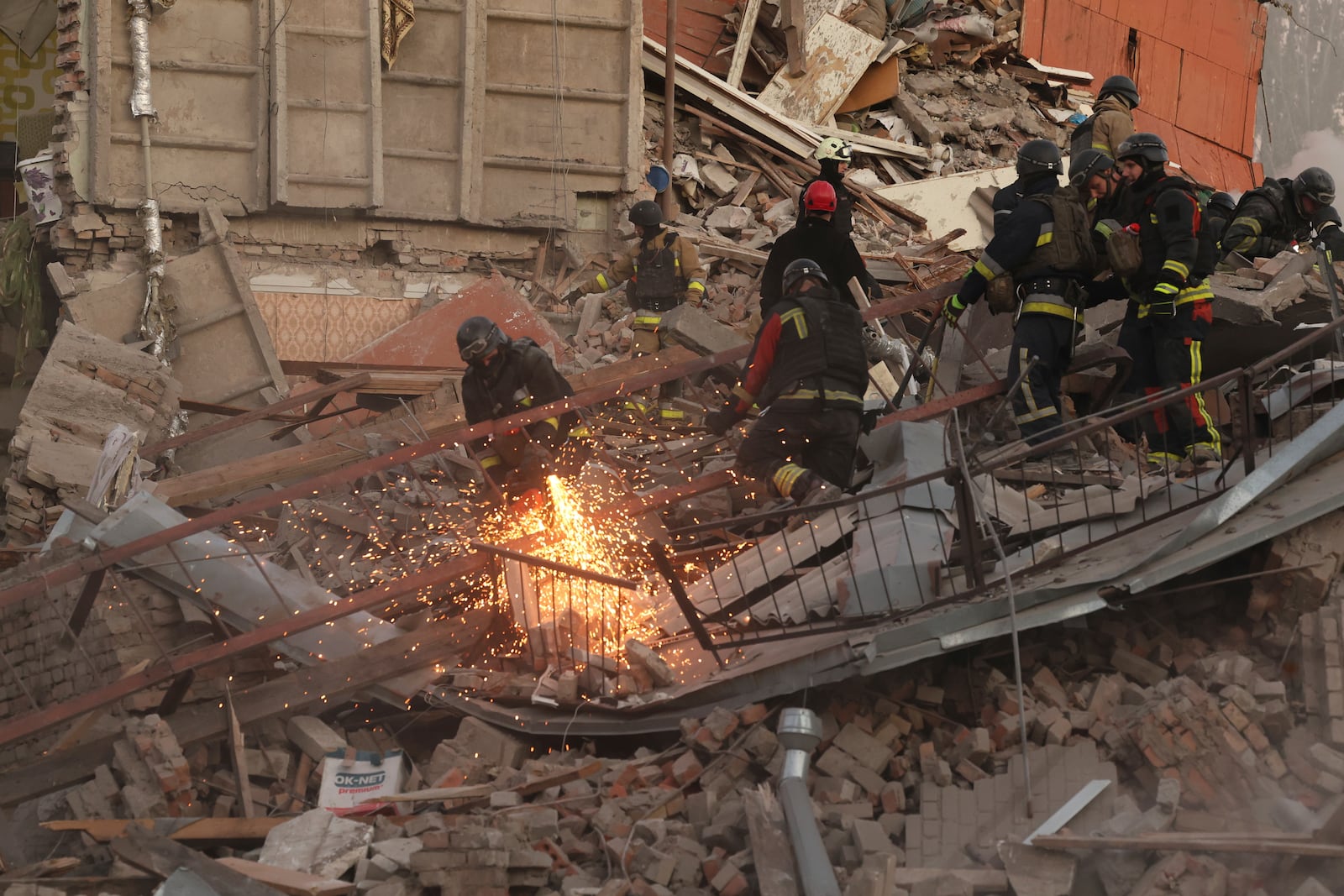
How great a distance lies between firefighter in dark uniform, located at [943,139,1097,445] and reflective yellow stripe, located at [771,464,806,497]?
1.52 metres

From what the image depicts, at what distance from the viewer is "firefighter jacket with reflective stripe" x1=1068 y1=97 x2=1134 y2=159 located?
420 inches

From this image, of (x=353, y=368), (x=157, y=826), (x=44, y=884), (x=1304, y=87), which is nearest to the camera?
(x=44, y=884)

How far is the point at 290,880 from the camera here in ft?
18.7

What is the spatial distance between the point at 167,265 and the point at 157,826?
22.7 feet

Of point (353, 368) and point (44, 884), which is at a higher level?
point (353, 368)

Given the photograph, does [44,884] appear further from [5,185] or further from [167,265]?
[5,185]

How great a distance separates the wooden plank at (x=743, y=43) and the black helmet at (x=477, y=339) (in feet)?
26.0

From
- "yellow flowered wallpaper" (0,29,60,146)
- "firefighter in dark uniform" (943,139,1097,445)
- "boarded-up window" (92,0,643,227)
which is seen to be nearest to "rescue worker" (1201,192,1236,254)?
"firefighter in dark uniform" (943,139,1097,445)

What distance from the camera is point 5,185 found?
1784 cm

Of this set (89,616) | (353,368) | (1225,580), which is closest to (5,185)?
(353,368)

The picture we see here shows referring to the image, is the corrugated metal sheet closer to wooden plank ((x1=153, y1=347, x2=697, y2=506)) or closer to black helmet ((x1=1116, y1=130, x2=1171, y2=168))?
wooden plank ((x1=153, y1=347, x2=697, y2=506))

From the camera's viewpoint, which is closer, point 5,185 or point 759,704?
point 759,704

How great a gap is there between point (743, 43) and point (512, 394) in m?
8.23

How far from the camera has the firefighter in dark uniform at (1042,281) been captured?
8250 mm
